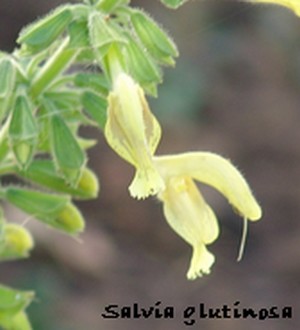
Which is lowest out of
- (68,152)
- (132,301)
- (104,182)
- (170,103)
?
(68,152)

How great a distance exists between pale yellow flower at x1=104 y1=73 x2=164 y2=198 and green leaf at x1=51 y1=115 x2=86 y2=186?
23cm

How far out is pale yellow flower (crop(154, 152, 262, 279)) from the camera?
183cm

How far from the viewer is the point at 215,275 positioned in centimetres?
559

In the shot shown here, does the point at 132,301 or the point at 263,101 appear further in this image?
the point at 263,101

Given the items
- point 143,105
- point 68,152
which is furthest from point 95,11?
point 68,152

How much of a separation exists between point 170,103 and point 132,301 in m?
1.32

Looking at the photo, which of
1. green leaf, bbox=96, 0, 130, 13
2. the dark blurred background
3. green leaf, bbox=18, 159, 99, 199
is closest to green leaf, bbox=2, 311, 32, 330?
green leaf, bbox=18, 159, 99, 199

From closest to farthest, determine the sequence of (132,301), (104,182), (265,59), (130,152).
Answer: (130,152), (132,301), (104,182), (265,59)

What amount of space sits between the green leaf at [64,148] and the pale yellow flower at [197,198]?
16 centimetres

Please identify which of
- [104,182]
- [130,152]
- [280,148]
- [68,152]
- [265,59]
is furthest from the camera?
[265,59]

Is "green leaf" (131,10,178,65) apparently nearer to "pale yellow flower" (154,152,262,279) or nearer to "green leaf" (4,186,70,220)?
"pale yellow flower" (154,152,262,279)

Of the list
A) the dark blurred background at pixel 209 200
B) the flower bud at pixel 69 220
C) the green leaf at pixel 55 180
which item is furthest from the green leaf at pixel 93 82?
the dark blurred background at pixel 209 200

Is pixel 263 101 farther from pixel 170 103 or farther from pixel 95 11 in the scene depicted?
pixel 95 11

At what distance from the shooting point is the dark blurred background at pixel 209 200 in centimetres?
528
